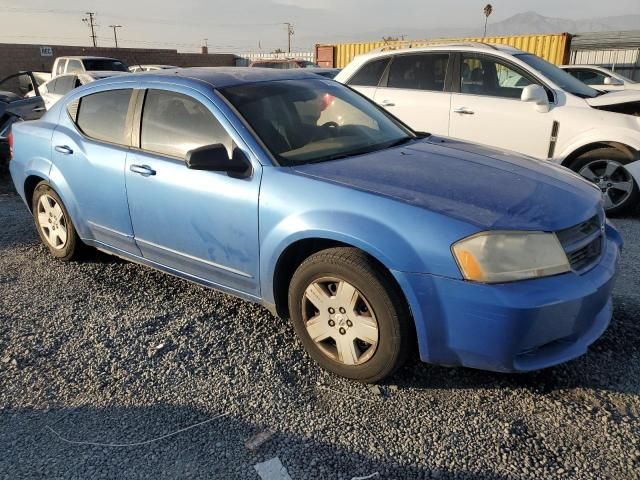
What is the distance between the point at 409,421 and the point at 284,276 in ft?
3.44

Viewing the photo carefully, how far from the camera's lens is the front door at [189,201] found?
10.1ft

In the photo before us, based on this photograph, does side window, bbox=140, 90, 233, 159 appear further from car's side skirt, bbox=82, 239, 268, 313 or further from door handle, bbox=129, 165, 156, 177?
car's side skirt, bbox=82, 239, 268, 313

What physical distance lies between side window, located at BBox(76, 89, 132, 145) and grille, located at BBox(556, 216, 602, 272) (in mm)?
2883

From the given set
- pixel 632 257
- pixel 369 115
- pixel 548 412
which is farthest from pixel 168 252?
pixel 632 257

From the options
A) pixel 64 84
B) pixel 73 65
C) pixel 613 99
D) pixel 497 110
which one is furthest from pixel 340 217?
pixel 73 65

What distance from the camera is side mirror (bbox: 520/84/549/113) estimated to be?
5469 millimetres

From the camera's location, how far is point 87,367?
10.1 ft

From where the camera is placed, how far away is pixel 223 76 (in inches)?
143

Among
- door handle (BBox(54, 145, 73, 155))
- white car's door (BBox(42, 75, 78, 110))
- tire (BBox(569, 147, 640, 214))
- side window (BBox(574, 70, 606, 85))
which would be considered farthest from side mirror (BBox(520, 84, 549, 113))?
white car's door (BBox(42, 75, 78, 110))

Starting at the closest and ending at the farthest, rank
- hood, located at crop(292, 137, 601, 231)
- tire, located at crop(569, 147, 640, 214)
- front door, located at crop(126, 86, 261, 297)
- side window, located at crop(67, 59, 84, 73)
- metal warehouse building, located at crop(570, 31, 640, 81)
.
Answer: hood, located at crop(292, 137, 601, 231)
front door, located at crop(126, 86, 261, 297)
tire, located at crop(569, 147, 640, 214)
side window, located at crop(67, 59, 84, 73)
metal warehouse building, located at crop(570, 31, 640, 81)

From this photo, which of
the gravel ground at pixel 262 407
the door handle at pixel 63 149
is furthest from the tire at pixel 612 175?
the door handle at pixel 63 149

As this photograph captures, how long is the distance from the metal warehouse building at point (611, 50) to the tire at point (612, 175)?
15.8 m

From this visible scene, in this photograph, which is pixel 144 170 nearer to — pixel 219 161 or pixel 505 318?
pixel 219 161

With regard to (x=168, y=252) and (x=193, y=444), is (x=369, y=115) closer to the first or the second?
(x=168, y=252)
